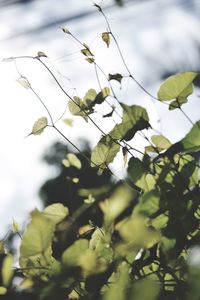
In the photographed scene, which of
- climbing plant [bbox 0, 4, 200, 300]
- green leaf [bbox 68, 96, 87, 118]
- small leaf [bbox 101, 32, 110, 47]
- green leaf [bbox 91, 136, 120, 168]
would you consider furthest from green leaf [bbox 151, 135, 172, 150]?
small leaf [bbox 101, 32, 110, 47]

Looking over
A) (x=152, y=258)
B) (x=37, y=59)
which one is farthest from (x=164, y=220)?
(x=37, y=59)

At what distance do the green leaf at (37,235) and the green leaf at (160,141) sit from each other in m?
0.31

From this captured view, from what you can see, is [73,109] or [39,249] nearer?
[39,249]

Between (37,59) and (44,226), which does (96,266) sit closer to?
(44,226)

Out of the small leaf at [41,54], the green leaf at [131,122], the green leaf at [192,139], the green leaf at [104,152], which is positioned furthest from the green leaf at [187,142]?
the small leaf at [41,54]

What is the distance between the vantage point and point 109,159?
843 mm

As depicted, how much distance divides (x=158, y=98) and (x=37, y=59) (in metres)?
0.37

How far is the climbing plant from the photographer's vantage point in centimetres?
39

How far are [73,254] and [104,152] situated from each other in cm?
40

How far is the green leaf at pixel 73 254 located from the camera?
0.43 meters

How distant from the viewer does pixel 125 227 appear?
1.10ft

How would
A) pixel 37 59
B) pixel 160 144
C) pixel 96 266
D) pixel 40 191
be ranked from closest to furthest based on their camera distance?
pixel 96 266
pixel 160 144
pixel 37 59
pixel 40 191

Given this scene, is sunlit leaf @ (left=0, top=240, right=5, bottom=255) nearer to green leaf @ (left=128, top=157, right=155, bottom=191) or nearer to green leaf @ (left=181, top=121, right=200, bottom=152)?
green leaf @ (left=128, top=157, right=155, bottom=191)

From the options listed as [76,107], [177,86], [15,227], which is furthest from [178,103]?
[15,227]
